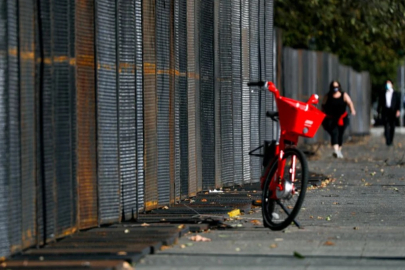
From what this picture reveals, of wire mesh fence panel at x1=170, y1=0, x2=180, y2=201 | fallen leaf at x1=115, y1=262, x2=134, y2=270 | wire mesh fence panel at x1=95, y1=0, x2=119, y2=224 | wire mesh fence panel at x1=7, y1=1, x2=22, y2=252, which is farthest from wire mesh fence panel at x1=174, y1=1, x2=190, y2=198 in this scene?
fallen leaf at x1=115, y1=262, x2=134, y2=270

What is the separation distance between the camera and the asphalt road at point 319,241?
8367 mm

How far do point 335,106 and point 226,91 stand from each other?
8.43 m

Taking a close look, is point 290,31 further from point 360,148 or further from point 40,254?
point 40,254

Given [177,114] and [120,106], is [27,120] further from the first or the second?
[177,114]

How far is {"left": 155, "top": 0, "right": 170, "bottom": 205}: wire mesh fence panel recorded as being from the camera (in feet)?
40.9

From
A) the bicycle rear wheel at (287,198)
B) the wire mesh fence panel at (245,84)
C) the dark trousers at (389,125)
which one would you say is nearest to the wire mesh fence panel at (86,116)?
the bicycle rear wheel at (287,198)

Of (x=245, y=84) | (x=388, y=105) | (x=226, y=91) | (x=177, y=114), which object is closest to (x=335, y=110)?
(x=388, y=105)

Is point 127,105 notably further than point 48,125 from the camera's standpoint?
Yes

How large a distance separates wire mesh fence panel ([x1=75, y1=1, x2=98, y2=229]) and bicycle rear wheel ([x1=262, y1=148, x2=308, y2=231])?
1476 mm

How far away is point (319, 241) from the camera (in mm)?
9609

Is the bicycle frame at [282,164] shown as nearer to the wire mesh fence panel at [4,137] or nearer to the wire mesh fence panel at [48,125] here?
the wire mesh fence panel at [48,125]

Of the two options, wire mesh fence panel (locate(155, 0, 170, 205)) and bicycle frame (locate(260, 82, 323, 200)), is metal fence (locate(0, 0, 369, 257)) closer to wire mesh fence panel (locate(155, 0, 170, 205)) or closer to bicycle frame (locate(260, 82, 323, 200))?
wire mesh fence panel (locate(155, 0, 170, 205))

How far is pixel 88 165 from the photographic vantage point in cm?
1027

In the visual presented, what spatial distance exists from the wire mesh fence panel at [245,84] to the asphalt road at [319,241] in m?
1.60
